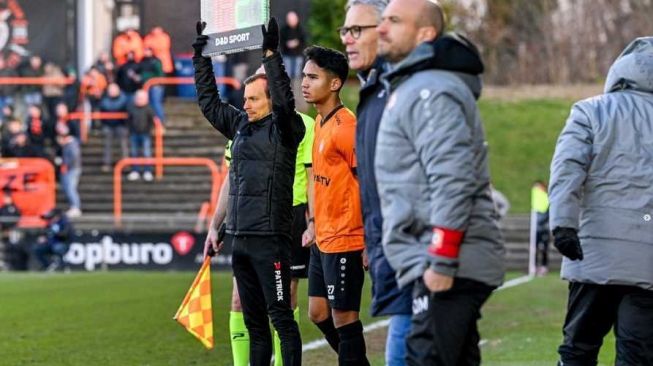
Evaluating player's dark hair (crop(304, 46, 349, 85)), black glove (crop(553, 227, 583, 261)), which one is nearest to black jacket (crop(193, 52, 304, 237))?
player's dark hair (crop(304, 46, 349, 85))

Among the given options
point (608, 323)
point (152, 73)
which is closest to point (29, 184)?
point (152, 73)

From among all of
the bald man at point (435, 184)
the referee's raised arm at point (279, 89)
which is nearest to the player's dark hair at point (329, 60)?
the referee's raised arm at point (279, 89)

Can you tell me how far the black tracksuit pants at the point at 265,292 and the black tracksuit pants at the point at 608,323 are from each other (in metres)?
1.82

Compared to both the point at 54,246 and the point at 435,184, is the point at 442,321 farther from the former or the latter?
the point at 54,246

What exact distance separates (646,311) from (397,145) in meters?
2.36

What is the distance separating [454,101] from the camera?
6344mm

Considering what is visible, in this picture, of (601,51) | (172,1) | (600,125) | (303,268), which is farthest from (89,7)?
(600,125)

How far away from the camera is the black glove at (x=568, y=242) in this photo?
7.84 m

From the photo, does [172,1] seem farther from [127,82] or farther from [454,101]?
[454,101]

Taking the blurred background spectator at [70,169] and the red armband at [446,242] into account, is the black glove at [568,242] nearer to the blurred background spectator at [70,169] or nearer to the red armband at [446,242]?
the red armband at [446,242]

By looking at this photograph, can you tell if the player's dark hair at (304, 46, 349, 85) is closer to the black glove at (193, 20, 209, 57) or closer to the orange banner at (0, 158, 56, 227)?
the black glove at (193, 20, 209, 57)

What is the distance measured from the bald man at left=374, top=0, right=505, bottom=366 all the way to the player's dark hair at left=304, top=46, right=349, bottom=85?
110 inches

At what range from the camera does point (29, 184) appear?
32.7 meters

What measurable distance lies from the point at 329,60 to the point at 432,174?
3.25m
